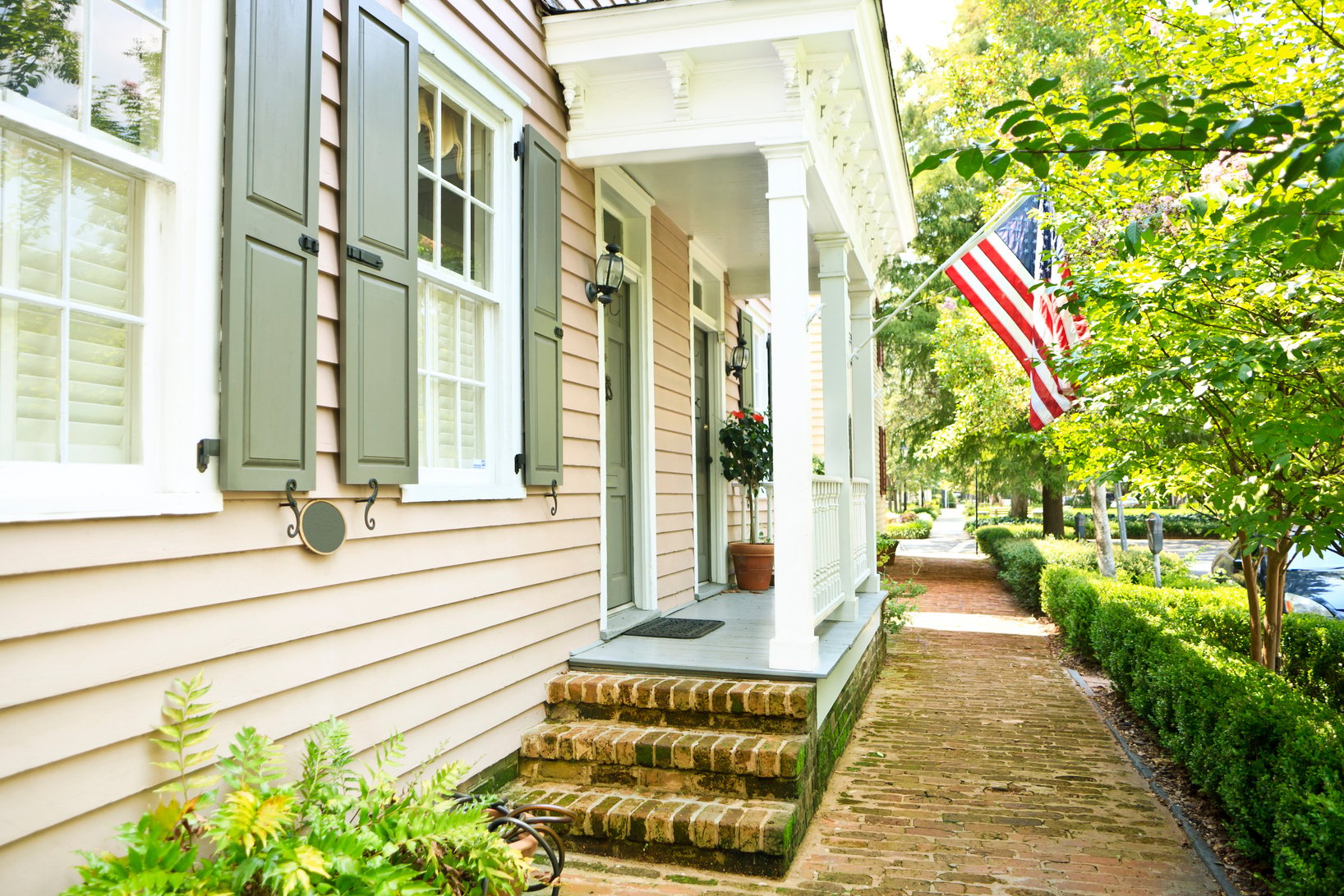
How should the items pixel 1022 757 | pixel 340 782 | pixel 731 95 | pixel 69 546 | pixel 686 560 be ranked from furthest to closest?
pixel 686 560
pixel 1022 757
pixel 731 95
pixel 340 782
pixel 69 546

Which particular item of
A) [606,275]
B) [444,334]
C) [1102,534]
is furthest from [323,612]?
[1102,534]

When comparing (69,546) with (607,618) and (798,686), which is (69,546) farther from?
(607,618)

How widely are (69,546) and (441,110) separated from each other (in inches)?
94.8

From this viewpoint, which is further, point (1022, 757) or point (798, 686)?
point (1022, 757)

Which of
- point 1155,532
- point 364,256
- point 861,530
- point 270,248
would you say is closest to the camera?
point 270,248

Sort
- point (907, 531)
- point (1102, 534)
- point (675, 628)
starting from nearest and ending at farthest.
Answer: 1. point (675, 628)
2. point (1102, 534)
3. point (907, 531)

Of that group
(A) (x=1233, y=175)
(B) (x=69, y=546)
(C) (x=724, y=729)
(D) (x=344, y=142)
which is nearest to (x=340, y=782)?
(B) (x=69, y=546)

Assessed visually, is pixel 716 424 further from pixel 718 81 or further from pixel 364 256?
pixel 364 256

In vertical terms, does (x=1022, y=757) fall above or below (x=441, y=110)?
below

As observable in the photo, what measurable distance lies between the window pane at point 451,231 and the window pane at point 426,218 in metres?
0.05

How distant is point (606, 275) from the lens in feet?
16.3

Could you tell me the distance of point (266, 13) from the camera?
2.68m

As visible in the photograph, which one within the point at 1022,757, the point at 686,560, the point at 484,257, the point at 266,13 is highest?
the point at 266,13

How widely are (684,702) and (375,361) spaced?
1998mm
